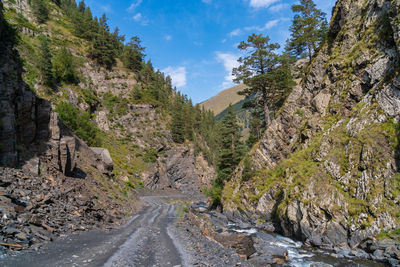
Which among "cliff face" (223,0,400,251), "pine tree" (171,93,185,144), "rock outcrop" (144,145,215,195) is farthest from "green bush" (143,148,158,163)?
"cliff face" (223,0,400,251)

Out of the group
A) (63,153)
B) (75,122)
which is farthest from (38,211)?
(75,122)

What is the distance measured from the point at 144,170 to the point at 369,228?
58493 mm

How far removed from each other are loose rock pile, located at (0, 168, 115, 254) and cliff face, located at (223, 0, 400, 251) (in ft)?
61.0

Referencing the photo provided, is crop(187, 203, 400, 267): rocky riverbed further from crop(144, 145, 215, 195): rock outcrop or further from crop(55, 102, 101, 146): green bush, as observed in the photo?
crop(144, 145, 215, 195): rock outcrop

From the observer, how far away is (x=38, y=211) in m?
12.5

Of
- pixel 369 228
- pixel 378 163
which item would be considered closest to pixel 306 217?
pixel 369 228

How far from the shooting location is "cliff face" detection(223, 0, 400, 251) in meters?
16.3

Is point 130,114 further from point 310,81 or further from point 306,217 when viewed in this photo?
point 306,217

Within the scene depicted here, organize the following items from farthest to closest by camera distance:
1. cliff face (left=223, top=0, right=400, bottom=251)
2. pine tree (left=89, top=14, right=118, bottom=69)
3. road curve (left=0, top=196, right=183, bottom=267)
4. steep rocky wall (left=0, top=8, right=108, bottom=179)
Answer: pine tree (left=89, top=14, right=118, bottom=69)
steep rocky wall (left=0, top=8, right=108, bottom=179)
cliff face (left=223, top=0, right=400, bottom=251)
road curve (left=0, top=196, right=183, bottom=267)

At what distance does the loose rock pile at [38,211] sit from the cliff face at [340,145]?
1859 centimetres

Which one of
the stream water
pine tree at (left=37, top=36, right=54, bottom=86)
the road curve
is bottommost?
the stream water

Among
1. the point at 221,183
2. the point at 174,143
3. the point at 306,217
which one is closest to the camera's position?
the point at 306,217

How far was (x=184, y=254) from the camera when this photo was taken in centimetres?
1276

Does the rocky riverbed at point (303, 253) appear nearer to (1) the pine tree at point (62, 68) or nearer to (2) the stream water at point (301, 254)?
(2) the stream water at point (301, 254)
